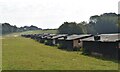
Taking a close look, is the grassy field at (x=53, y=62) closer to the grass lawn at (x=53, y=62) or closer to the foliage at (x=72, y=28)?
the grass lawn at (x=53, y=62)

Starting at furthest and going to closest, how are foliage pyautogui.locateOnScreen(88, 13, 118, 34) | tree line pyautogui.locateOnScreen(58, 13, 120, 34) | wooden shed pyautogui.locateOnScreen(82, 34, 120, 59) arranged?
tree line pyautogui.locateOnScreen(58, 13, 120, 34)
foliage pyautogui.locateOnScreen(88, 13, 118, 34)
wooden shed pyautogui.locateOnScreen(82, 34, 120, 59)

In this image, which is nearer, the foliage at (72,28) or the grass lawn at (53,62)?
the grass lawn at (53,62)

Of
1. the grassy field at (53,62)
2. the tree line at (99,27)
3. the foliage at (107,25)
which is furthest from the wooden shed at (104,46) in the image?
the tree line at (99,27)

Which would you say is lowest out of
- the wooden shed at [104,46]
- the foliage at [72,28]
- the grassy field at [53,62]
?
the grassy field at [53,62]

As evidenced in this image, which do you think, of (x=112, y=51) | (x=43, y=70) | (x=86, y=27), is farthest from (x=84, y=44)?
(x=86, y=27)

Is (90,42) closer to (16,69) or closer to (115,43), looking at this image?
(115,43)

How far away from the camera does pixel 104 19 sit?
154m

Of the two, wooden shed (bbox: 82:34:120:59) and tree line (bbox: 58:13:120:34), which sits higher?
tree line (bbox: 58:13:120:34)

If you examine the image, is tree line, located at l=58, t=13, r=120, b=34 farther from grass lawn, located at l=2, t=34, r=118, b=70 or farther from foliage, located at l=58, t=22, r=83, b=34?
grass lawn, located at l=2, t=34, r=118, b=70

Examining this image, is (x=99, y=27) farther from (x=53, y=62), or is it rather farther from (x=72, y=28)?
(x=53, y=62)

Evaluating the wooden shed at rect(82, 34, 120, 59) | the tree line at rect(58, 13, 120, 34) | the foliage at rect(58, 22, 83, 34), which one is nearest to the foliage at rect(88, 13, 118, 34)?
the tree line at rect(58, 13, 120, 34)

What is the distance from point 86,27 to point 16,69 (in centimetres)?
14103

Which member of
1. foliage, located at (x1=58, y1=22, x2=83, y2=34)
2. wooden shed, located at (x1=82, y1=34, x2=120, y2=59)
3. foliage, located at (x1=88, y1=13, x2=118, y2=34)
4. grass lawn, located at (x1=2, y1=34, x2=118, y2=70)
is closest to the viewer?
grass lawn, located at (x1=2, y1=34, x2=118, y2=70)

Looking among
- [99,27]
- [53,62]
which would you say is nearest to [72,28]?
[99,27]
